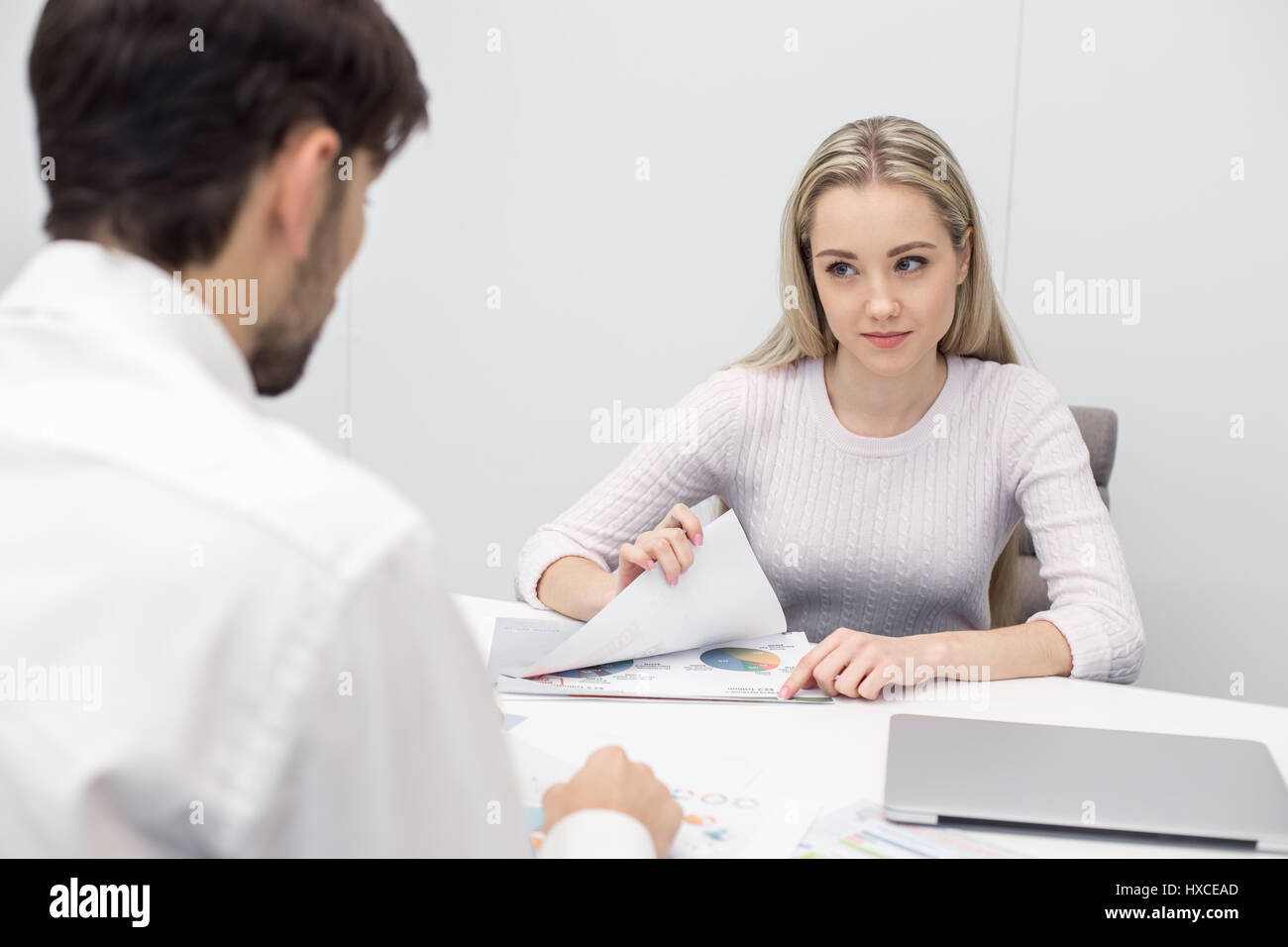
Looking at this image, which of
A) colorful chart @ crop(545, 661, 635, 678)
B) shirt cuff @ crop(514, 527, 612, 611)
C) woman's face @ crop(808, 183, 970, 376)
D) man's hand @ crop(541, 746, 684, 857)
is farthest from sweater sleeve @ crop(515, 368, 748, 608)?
man's hand @ crop(541, 746, 684, 857)

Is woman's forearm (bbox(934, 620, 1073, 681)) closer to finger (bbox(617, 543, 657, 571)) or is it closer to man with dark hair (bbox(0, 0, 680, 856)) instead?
finger (bbox(617, 543, 657, 571))

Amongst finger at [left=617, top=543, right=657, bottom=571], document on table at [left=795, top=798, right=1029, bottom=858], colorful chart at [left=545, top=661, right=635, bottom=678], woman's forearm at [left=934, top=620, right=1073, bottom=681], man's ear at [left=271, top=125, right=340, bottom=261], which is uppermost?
man's ear at [left=271, top=125, right=340, bottom=261]

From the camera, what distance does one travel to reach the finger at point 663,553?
4.33 ft

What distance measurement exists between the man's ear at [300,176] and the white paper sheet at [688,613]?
659 millimetres

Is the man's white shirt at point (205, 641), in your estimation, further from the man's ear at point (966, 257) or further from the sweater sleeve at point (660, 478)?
the man's ear at point (966, 257)

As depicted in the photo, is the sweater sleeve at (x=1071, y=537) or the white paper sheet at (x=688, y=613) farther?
the sweater sleeve at (x=1071, y=537)

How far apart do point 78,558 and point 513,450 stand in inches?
108

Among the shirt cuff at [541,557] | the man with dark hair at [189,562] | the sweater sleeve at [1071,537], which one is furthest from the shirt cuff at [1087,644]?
the man with dark hair at [189,562]

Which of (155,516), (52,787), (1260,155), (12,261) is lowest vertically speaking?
(52,787)

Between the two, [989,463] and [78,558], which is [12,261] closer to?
[989,463]

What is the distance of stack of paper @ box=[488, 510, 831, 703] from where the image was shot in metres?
1.24

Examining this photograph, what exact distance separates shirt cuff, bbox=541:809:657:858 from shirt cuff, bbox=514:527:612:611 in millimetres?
759
